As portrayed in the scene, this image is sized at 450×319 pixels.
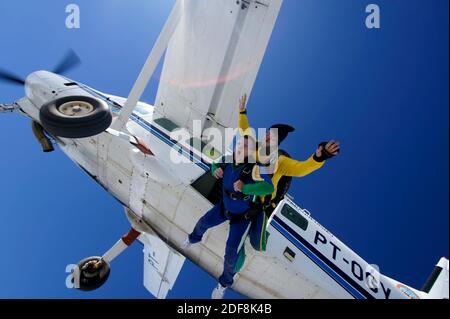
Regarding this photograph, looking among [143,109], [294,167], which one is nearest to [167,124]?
[143,109]

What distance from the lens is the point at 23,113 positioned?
8523 millimetres

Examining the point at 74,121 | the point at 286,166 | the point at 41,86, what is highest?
the point at 286,166

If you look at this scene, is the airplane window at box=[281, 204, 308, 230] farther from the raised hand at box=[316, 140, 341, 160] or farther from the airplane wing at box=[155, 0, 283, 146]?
the raised hand at box=[316, 140, 341, 160]

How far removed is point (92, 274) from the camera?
9.16m

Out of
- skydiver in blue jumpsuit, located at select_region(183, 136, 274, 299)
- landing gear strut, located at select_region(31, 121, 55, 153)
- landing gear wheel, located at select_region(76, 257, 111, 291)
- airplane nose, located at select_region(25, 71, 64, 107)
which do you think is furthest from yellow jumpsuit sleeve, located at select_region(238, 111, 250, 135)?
landing gear wheel, located at select_region(76, 257, 111, 291)

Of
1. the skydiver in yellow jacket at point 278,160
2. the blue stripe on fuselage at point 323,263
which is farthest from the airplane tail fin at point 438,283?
the skydiver in yellow jacket at point 278,160

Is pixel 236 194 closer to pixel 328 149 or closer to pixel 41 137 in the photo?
pixel 328 149

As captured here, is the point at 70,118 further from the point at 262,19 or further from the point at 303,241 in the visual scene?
the point at 303,241

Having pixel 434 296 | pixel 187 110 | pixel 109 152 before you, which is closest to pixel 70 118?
pixel 109 152

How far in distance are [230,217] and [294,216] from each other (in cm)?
187

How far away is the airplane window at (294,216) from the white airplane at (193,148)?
23 mm
